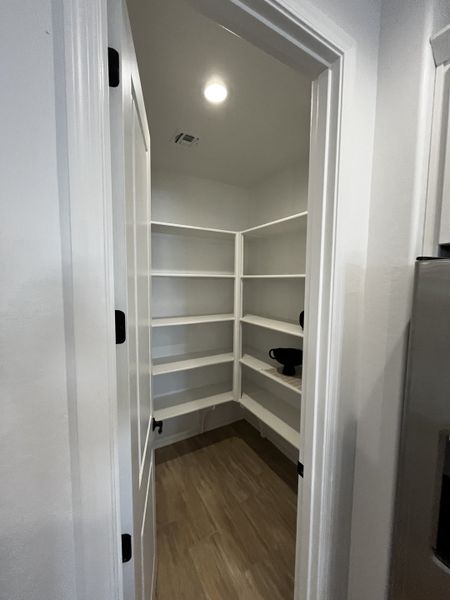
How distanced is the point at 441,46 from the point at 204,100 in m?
1.04

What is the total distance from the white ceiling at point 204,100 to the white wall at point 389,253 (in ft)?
1.83

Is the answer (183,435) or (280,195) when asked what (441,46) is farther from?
(183,435)

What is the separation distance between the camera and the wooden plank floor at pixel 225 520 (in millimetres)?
1175

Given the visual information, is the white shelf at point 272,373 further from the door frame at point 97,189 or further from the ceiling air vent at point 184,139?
the ceiling air vent at point 184,139

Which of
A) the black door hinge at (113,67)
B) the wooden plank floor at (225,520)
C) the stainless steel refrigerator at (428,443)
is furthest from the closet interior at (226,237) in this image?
the stainless steel refrigerator at (428,443)

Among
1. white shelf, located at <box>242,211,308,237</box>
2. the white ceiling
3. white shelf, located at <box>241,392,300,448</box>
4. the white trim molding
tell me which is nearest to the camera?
the white trim molding

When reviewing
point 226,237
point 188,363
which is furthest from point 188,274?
point 188,363

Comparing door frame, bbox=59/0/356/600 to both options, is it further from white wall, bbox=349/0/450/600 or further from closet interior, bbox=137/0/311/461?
Result: closet interior, bbox=137/0/311/461

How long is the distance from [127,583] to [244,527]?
1200 mm

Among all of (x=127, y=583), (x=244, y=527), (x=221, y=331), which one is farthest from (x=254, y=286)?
(x=127, y=583)

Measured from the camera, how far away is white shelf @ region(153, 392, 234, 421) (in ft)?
6.35

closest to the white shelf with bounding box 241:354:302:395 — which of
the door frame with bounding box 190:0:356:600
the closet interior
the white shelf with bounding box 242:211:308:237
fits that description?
the closet interior

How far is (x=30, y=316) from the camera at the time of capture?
1.23ft

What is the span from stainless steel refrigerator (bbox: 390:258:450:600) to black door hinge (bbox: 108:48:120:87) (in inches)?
30.8
